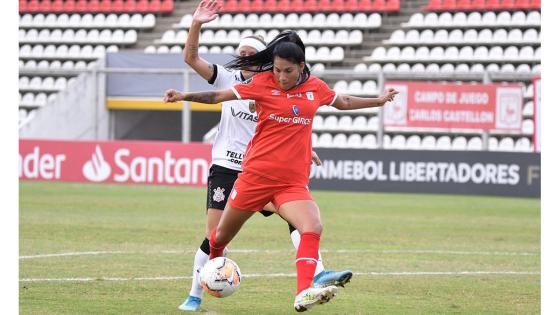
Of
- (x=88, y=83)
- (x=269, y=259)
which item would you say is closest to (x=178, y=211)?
(x=269, y=259)

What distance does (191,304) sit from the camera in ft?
30.4

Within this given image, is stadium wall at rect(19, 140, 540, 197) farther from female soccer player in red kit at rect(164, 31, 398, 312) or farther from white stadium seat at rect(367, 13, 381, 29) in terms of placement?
female soccer player in red kit at rect(164, 31, 398, 312)

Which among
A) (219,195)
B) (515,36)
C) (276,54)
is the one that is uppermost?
(515,36)

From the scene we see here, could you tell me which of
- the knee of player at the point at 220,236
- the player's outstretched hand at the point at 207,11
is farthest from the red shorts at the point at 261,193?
the player's outstretched hand at the point at 207,11

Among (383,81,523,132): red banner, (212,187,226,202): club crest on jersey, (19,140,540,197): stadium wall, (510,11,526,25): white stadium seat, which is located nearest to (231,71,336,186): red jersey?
(212,187,226,202): club crest on jersey

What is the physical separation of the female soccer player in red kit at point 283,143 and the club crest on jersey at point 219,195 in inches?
33.7

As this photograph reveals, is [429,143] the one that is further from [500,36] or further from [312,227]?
[312,227]

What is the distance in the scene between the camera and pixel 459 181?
26203mm

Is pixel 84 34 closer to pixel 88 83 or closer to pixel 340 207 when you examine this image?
pixel 88 83

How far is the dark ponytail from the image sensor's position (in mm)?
8258

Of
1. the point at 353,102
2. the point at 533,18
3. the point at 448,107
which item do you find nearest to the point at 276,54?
the point at 353,102

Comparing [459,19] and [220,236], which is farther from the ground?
[459,19]

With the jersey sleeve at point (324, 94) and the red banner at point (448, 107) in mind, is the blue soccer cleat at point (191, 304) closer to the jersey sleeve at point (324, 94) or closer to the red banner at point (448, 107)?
the jersey sleeve at point (324, 94)

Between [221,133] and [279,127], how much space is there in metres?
1.37
